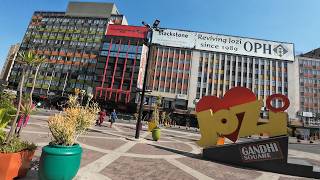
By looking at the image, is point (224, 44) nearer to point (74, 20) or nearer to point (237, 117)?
point (74, 20)

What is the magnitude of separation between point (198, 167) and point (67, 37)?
78.6 metres

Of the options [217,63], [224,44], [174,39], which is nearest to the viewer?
[174,39]

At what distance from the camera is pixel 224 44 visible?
7138cm

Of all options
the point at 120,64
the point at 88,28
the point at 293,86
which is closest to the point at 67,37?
the point at 88,28

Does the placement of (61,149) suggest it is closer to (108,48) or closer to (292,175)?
(292,175)

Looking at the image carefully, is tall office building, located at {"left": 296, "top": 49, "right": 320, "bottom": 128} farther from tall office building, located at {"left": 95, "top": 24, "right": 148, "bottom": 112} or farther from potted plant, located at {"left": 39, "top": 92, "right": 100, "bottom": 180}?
potted plant, located at {"left": 39, "top": 92, "right": 100, "bottom": 180}

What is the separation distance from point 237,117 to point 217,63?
6133 cm

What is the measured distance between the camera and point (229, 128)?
40.8 feet

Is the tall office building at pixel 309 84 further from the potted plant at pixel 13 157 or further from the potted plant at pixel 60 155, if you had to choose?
the potted plant at pixel 13 157

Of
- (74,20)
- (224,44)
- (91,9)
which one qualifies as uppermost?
(91,9)

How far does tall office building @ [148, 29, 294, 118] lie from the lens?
69562mm

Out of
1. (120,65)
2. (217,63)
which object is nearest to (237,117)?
(120,65)

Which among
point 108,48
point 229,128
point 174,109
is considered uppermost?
point 108,48

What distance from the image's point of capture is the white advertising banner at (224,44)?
70.6 meters
